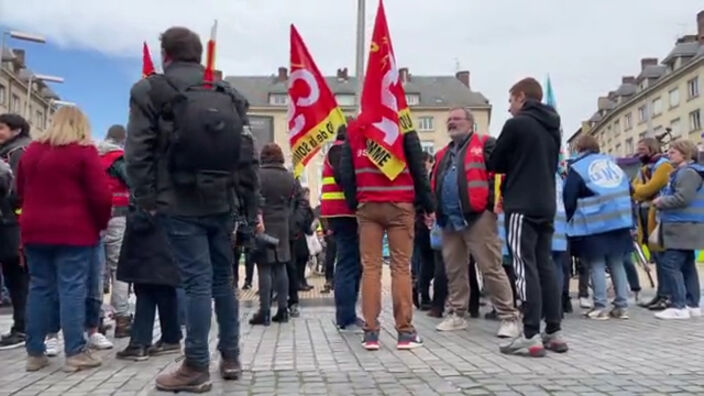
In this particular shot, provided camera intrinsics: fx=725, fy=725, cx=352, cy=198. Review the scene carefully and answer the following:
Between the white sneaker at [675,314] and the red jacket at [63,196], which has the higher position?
the red jacket at [63,196]

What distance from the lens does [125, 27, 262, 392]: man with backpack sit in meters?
4.46

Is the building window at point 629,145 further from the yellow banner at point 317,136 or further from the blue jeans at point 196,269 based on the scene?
the blue jeans at point 196,269

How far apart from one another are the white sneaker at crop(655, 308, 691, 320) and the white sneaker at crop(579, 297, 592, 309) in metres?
1.34

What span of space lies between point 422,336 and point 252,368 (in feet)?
6.80

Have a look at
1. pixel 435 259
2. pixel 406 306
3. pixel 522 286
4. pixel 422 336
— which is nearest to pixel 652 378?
pixel 522 286

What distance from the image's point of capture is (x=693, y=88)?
6175 cm

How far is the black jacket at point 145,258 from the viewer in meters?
5.78

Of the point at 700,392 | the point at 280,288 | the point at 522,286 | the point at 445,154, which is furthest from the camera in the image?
the point at 280,288

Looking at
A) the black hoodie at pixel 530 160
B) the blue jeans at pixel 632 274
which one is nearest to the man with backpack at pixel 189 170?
the black hoodie at pixel 530 160

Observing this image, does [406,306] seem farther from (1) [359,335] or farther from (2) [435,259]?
(2) [435,259]

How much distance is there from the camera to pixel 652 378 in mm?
4727

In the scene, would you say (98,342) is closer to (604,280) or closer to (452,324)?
(452,324)

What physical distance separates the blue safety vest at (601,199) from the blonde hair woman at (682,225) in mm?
466

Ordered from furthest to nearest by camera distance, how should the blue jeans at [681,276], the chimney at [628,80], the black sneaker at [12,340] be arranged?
the chimney at [628,80] → the blue jeans at [681,276] → the black sneaker at [12,340]
